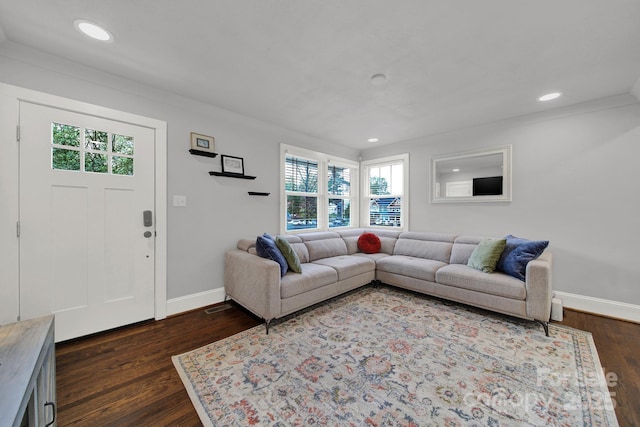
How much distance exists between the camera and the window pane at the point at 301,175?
405 centimetres

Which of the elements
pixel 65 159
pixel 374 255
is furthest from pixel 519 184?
pixel 65 159

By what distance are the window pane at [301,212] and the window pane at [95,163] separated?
2269 millimetres

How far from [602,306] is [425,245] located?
192 centimetres

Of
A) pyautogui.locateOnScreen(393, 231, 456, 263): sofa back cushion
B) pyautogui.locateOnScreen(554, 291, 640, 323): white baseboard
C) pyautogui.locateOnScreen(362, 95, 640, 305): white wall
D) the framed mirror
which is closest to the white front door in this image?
pyautogui.locateOnScreen(393, 231, 456, 263): sofa back cushion

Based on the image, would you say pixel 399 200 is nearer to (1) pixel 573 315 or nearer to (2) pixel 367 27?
(1) pixel 573 315

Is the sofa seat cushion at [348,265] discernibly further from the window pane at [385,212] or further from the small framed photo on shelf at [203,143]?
the small framed photo on shelf at [203,143]

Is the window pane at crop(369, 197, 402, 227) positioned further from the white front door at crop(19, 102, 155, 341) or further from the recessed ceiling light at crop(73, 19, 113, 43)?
the recessed ceiling light at crop(73, 19, 113, 43)

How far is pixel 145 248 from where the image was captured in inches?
103

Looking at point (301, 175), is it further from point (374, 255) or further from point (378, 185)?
point (374, 255)

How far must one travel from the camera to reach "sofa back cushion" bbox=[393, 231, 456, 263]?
367 cm

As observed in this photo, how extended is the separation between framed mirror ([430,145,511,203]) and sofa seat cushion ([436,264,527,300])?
118cm

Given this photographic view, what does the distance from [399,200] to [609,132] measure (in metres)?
2.62

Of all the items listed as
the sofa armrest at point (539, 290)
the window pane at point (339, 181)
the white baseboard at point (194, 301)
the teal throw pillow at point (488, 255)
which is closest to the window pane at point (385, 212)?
the window pane at point (339, 181)

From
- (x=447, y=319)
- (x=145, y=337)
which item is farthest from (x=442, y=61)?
(x=145, y=337)
